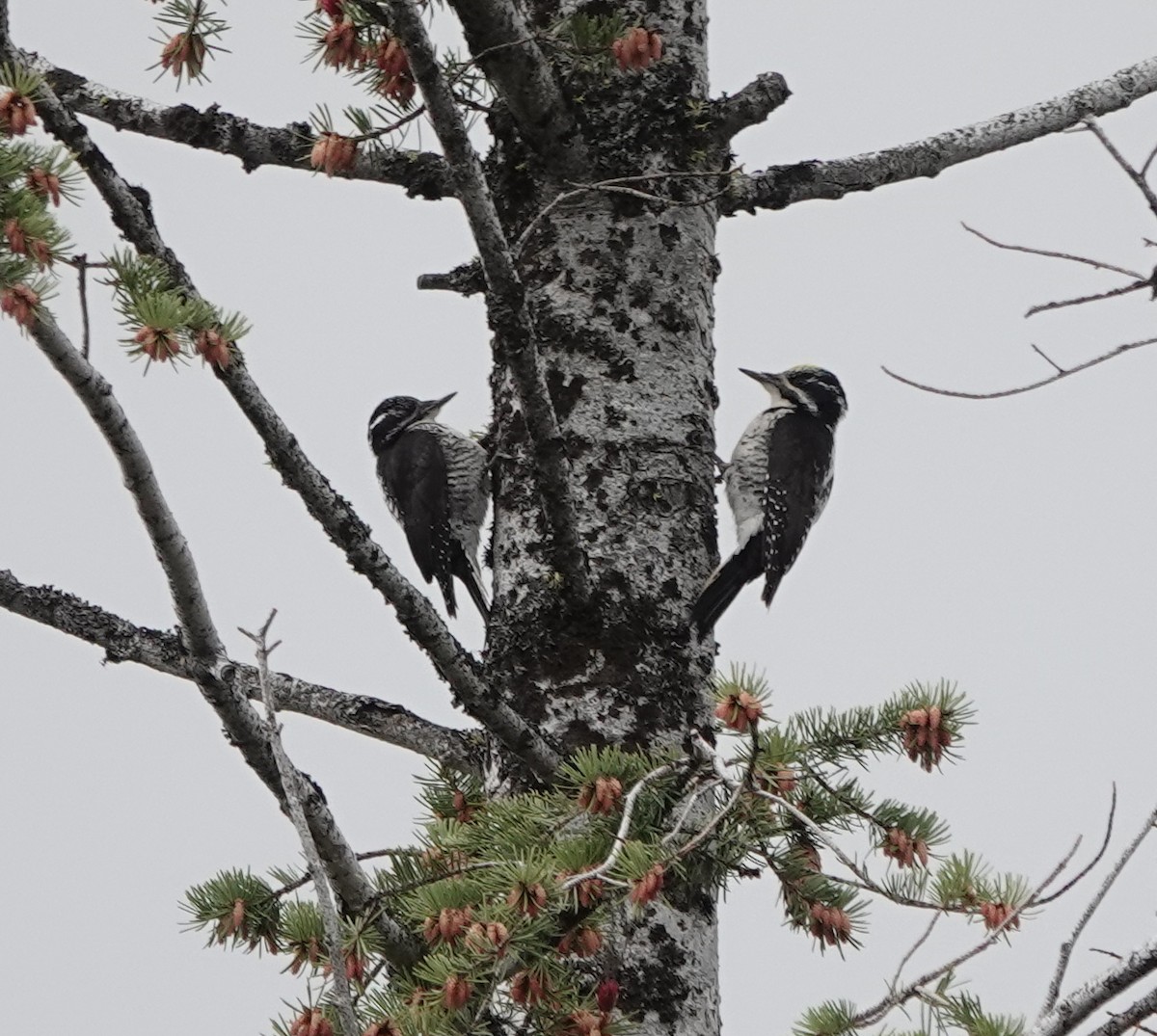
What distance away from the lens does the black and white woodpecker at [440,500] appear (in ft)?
19.3

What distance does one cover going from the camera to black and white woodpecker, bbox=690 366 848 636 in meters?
4.99

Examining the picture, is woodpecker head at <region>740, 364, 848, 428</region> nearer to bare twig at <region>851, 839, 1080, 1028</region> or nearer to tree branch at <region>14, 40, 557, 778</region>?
tree branch at <region>14, 40, 557, 778</region>

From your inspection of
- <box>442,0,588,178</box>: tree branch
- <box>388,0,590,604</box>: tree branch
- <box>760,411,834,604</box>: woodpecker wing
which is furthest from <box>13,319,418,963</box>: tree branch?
<box>760,411,834,604</box>: woodpecker wing

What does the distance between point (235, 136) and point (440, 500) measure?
2418 millimetres

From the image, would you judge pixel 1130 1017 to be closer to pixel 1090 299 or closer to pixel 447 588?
pixel 1090 299

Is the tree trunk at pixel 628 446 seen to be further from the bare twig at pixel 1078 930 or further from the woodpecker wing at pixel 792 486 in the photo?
the woodpecker wing at pixel 792 486

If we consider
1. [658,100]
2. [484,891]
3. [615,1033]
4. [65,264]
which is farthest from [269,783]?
[658,100]

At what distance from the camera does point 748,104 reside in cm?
372

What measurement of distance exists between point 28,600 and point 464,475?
2862mm

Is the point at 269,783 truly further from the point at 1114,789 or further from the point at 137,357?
the point at 1114,789

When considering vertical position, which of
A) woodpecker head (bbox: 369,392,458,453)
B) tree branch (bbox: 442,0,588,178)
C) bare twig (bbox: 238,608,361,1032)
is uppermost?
woodpecker head (bbox: 369,392,458,453)

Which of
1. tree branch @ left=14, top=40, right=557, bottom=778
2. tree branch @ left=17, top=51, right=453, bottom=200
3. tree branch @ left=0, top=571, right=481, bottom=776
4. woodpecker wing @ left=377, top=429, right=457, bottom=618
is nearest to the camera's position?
tree branch @ left=14, top=40, right=557, bottom=778

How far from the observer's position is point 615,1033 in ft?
7.70

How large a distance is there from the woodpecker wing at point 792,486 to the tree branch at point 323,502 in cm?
195
